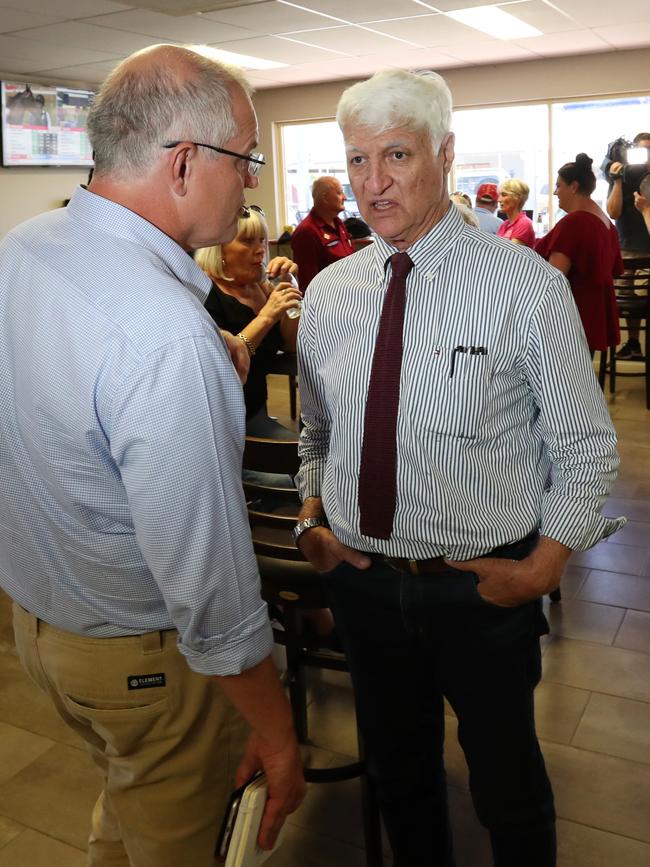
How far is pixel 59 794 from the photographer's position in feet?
7.34

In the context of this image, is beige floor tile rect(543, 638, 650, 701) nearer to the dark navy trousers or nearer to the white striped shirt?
the dark navy trousers

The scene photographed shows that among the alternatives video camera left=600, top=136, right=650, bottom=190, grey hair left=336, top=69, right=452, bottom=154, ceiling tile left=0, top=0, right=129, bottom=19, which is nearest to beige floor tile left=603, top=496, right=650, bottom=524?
grey hair left=336, top=69, right=452, bottom=154

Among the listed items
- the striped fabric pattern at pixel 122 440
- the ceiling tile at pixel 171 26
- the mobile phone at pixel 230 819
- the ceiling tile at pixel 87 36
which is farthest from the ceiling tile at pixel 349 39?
the mobile phone at pixel 230 819

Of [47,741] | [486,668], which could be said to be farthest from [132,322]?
[47,741]

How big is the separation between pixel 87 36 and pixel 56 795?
22.0 ft

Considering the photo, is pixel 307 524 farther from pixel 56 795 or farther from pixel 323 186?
pixel 323 186

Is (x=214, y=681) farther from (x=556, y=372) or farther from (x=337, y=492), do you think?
(x=556, y=372)

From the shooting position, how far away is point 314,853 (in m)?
1.98

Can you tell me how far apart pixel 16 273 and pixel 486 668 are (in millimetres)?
978

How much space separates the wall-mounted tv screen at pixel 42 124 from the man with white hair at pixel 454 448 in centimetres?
830

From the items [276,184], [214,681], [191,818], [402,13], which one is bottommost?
[191,818]

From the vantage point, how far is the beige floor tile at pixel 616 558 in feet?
11.2

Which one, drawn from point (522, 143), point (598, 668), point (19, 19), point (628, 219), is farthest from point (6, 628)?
point (522, 143)

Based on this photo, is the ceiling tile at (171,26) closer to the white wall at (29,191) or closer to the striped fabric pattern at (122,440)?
the white wall at (29,191)
